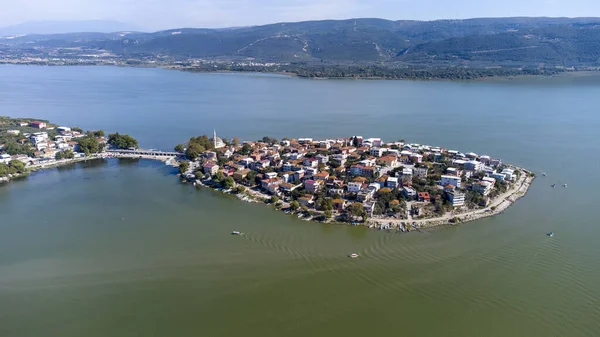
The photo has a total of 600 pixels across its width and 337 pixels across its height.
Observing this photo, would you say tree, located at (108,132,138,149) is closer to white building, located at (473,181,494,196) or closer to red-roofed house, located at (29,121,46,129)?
red-roofed house, located at (29,121,46,129)

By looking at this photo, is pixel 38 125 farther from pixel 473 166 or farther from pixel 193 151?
pixel 473 166

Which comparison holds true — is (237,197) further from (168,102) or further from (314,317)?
(168,102)

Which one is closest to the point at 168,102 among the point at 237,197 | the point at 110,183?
the point at 110,183

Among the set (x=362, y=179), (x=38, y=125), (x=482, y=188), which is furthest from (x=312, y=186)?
(x=38, y=125)

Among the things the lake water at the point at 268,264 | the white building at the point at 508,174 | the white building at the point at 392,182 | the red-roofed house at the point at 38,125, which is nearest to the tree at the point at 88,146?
the lake water at the point at 268,264

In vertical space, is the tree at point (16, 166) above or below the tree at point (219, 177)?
above

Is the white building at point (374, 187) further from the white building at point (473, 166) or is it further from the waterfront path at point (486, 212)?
the white building at point (473, 166)
